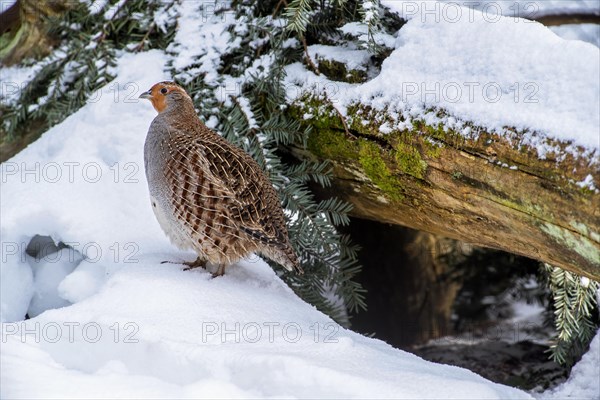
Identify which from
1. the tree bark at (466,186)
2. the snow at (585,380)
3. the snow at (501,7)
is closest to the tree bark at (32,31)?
the tree bark at (466,186)

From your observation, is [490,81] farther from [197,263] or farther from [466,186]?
[197,263]

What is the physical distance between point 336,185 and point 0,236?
1632mm

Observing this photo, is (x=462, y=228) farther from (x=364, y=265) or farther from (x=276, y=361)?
(x=364, y=265)

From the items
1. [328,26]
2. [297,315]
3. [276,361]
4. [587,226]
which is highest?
[328,26]

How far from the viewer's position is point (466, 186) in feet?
9.70

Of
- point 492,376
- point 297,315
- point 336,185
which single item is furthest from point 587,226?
point 492,376

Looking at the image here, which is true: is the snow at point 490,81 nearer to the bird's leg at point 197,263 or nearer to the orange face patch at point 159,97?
the orange face patch at point 159,97

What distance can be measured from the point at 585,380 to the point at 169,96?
240 centimetres

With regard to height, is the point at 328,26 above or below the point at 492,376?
above

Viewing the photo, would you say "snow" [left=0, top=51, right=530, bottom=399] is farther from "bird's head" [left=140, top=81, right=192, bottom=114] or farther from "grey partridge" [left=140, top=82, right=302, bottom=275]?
"bird's head" [left=140, top=81, right=192, bottom=114]

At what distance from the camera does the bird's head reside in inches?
137

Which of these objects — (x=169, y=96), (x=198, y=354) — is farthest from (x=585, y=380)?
(x=169, y=96)

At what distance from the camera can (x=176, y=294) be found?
279 centimetres

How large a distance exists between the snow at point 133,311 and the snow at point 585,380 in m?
1.28
